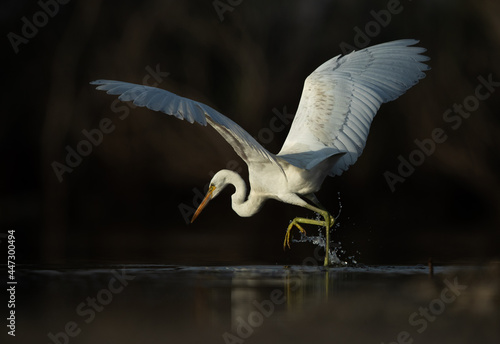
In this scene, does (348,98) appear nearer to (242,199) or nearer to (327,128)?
(327,128)

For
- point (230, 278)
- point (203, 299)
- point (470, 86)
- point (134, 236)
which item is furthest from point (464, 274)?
point (470, 86)

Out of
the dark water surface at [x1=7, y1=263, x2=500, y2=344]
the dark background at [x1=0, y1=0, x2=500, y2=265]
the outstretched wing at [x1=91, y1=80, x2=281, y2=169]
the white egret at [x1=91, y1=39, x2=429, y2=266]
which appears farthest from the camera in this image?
the dark background at [x1=0, y1=0, x2=500, y2=265]

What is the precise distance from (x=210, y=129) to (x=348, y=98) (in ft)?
15.6

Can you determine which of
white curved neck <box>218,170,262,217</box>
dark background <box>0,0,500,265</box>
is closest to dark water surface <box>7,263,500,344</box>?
white curved neck <box>218,170,262,217</box>

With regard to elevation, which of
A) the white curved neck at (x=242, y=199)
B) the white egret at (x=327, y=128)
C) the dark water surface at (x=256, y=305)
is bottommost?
the dark water surface at (x=256, y=305)

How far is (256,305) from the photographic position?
5.36m

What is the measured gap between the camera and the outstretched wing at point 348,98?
7754 millimetres

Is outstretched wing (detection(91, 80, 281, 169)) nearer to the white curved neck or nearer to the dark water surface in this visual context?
the dark water surface

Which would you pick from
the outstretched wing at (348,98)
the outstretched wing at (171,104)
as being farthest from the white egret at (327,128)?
the outstretched wing at (171,104)

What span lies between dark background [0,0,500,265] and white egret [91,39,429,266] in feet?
7.85

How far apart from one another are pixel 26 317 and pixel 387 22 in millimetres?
9910

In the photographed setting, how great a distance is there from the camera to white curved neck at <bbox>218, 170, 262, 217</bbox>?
7855mm

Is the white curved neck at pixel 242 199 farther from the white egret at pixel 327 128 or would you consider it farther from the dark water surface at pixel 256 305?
the dark water surface at pixel 256 305

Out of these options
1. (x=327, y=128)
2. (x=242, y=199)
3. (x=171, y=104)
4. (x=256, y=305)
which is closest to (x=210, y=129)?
(x=242, y=199)
